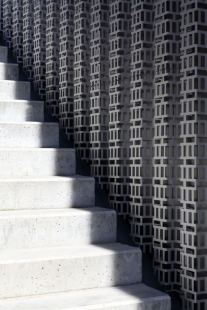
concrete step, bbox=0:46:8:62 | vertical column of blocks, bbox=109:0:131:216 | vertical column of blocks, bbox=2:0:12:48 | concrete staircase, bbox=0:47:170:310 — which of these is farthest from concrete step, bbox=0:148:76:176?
vertical column of blocks, bbox=2:0:12:48

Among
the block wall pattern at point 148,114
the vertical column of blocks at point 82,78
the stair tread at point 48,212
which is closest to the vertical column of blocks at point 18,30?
the block wall pattern at point 148,114

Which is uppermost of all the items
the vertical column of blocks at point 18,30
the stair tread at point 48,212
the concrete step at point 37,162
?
the vertical column of blocks at point 18,30

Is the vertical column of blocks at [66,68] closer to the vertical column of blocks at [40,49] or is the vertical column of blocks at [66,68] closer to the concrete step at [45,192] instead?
the vertical column of blocks at [40,49]

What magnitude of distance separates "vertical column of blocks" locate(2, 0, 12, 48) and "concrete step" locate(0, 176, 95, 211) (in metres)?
Answer: 1.53

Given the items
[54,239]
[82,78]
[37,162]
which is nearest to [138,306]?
[54,239]

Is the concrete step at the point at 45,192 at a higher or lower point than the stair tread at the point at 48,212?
higher

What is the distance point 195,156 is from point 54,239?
63 centimetres

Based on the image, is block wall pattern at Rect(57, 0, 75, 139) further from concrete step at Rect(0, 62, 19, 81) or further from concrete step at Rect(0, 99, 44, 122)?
concrete step at Rect(0, 62, 19, 81)

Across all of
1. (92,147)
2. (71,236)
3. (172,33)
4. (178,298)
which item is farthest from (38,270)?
(172,33)

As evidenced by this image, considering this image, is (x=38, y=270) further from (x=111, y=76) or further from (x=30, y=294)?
(x=111, y=76)

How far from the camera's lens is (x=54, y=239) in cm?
201

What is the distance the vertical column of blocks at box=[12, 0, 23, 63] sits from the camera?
3303 millimetres

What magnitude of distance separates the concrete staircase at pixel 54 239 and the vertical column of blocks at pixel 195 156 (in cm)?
15

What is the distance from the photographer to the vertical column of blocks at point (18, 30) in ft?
10.8
